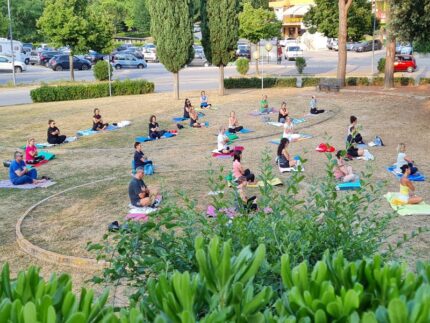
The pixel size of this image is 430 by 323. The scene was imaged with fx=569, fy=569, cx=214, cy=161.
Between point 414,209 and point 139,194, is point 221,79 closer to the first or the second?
point 139,194

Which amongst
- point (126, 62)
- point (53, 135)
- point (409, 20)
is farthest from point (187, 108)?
point (126, 62)

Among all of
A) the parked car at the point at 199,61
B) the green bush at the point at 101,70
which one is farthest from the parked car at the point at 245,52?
the green bush at the point at 101,70

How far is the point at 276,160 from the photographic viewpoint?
14.8 metres

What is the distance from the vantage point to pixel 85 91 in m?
30.1

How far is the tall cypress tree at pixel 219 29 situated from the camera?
93.4 feet

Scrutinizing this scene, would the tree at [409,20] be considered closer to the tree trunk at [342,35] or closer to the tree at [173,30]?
the tree trunk at [342,35]

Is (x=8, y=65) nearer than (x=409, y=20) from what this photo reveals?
No

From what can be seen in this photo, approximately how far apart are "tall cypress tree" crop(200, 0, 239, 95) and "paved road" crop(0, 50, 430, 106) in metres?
5.10

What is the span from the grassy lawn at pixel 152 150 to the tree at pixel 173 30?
7.43ft

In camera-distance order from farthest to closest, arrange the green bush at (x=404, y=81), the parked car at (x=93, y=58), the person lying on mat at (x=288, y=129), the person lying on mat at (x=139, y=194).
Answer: the parked car at (x=93, y=58), the green bush at (x=404, y=81), the person lying on mat at (x=288, y=129), the person lying on mat at (x=139, y=194)

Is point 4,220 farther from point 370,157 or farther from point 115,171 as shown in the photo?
point 370,157

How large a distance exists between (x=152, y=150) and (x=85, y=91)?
14071 mm

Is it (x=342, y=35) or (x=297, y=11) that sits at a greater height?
(x=297, y=11)

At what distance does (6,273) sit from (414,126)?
18.7 m
